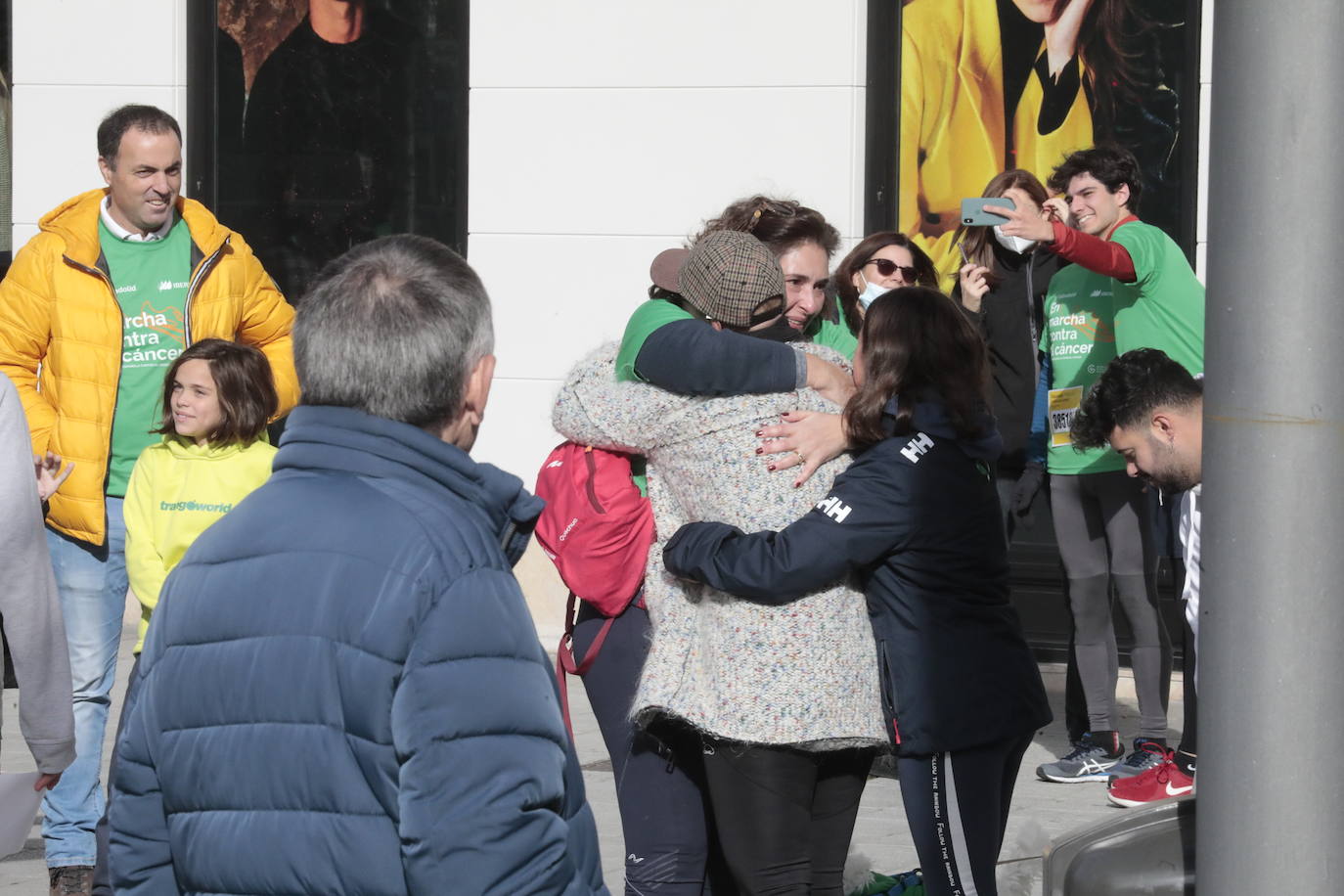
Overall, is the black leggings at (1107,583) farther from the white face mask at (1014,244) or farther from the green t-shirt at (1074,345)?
the white face mask at (1014,244)

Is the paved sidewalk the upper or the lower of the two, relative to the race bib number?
lower

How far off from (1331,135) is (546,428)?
6224 mm

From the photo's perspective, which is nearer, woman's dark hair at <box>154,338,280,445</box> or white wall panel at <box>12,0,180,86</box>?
woman's dark hair at <box>154,338,280,445</box>

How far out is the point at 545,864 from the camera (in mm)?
1979

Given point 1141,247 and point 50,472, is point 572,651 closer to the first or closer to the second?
point 50,472

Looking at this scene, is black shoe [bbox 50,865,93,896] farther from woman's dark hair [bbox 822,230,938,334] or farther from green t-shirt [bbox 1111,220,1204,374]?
green t-shirt [bbox 1111,220,1204,374]

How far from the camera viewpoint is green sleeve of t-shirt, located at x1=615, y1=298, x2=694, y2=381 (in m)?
3.39

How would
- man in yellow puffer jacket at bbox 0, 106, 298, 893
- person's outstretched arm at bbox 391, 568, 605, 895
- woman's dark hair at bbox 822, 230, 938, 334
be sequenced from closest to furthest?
1. person's outstretched arm at bbox 391, 568, 605, 895
2. man in yellow puffer jacket at bbox 0, 106, 298, 893
3. woman's dark hair at bbox 822, 230, 938, 334

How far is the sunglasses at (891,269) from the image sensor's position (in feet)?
18.0

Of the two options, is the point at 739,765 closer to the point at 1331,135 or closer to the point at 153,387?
the point at 1331,135

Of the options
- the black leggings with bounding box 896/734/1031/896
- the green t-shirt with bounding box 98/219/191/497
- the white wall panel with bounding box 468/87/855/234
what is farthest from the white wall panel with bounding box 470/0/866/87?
the black leggings with bounding box 896/734/1031/896

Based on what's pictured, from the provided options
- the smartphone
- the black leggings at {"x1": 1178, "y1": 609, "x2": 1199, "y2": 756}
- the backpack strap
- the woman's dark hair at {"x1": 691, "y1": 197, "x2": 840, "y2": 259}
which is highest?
the smartphone

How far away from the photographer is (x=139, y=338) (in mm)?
4836

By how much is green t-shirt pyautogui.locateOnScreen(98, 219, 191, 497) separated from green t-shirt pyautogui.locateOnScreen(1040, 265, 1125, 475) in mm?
3030
